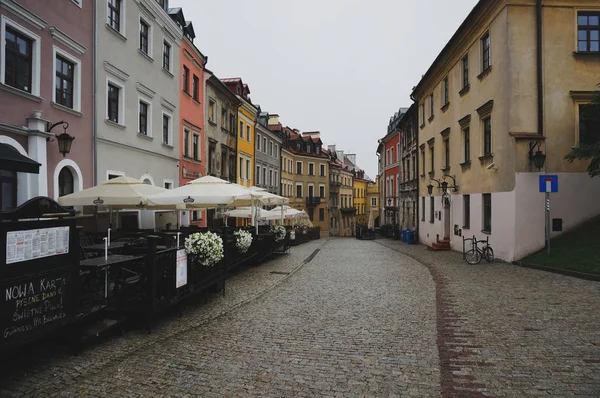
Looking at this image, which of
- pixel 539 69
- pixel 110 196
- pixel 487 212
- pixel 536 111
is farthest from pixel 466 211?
pixel 110 196

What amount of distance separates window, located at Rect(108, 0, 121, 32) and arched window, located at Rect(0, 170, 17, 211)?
7465mm

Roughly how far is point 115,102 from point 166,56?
602cm

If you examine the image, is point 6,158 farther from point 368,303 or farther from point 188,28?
point 188,28

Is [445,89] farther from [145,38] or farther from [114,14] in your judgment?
[114,14]

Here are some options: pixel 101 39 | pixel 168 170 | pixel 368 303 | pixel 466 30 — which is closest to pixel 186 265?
pixel 368 303

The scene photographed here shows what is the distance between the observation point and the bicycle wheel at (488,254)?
50.2 ft

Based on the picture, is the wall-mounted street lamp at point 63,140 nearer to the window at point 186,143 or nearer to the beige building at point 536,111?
the window at point 186,143

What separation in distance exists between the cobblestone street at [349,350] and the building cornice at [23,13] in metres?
8.86

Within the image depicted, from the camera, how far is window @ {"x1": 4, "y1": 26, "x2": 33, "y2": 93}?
10.2 metres

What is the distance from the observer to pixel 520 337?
6.08 meters

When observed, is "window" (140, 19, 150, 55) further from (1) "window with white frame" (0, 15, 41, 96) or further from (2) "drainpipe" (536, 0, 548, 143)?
(2) "drainpipe" (536, 0, 548, 143)

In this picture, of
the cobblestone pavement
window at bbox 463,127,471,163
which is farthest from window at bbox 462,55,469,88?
the cobblestone pavement

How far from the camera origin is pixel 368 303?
8.61m

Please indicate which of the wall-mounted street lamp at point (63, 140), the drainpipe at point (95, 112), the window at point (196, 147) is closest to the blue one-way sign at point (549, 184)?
the wall-mounted street lamp at point (63, 140)
